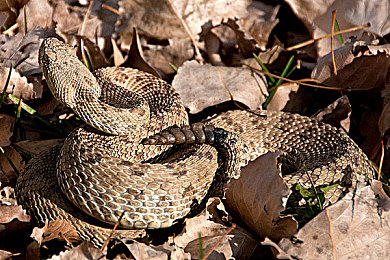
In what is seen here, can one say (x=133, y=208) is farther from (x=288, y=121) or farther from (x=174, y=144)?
(x=288, y=121)

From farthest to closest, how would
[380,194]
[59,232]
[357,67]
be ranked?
[357,67]
[380,194]
[59,232]

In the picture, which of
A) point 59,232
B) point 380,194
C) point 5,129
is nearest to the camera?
point 59,232

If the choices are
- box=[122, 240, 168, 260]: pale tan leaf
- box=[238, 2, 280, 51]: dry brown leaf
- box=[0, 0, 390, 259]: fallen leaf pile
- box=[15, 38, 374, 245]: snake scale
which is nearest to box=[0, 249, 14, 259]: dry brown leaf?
box=[0, 0, 390, 259]: fallen leaf pile

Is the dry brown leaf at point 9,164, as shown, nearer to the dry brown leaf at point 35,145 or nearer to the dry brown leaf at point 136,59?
the dry brown leaf at point 35,145

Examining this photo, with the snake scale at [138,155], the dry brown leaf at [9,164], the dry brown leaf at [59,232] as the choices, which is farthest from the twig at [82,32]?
the dry brown leaf at [59,232]

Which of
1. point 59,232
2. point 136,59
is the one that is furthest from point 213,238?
point 136,59

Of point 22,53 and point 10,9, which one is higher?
point 10,9

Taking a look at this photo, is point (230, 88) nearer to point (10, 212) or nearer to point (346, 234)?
point (346, 234)

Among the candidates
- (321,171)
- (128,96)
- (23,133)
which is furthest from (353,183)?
(23,133)
